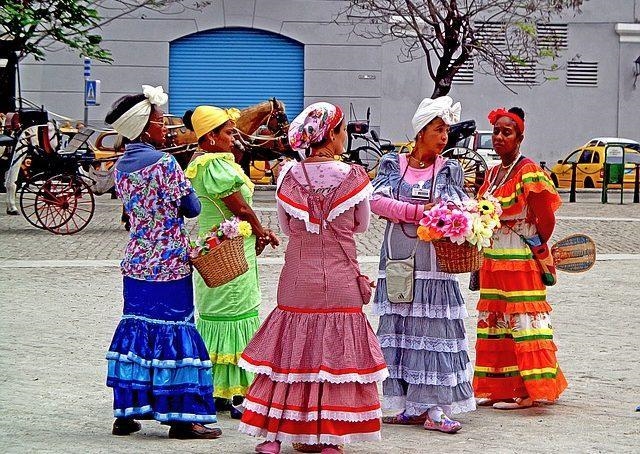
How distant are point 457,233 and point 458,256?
0.17m

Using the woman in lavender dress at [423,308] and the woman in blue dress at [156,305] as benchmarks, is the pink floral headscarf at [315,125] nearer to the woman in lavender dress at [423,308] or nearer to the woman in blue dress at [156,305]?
the woman in blue dress at [156,305]

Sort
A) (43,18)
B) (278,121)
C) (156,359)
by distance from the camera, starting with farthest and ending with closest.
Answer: (278,121) → (43,18) → (156,359)

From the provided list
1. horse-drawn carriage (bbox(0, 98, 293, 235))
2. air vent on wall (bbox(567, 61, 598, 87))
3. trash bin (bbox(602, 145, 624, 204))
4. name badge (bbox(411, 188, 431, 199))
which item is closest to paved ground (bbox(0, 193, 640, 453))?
horse-drawn carriage (bbox(0, 98, 293, 235))

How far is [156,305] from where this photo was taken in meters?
6.91

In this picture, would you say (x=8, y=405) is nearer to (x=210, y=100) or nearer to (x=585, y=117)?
(x=210, y=100)

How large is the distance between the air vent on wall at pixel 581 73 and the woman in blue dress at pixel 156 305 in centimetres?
3144

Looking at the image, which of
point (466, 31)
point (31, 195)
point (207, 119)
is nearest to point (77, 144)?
point (31, 195)

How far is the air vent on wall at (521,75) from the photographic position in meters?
34.3

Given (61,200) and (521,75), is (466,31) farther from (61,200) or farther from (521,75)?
(61,200)

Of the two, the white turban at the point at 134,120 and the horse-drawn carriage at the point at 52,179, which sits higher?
the white turban at the point at 134,120

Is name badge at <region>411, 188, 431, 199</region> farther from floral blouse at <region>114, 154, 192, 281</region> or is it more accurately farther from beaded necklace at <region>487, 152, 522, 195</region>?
floral blouse at <region>114, 154, 192, 281</region>

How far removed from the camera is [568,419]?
305 inches

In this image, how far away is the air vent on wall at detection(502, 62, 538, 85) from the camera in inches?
1350

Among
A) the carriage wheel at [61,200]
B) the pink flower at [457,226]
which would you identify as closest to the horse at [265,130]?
the carriage wheel at [61,200]
